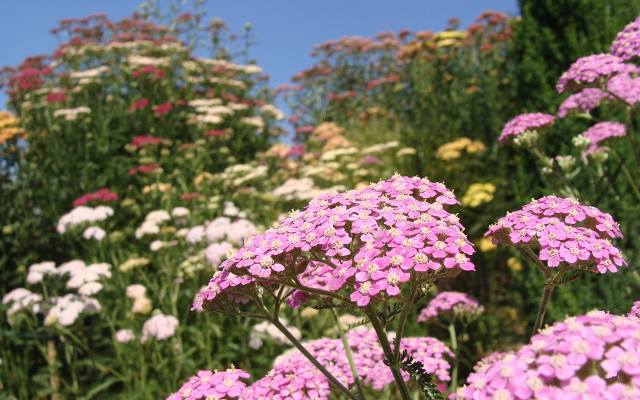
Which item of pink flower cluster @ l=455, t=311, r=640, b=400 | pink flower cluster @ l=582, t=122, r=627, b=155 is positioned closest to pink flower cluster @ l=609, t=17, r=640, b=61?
pink flower cluster @ l=582, t=122, r=627, b=155

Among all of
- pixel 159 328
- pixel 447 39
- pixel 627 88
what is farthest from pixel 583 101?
pixel 447 39

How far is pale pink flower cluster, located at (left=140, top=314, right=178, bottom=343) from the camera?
3.86 meters

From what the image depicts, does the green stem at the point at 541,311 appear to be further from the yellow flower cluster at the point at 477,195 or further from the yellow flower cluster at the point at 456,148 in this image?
the yellow flower cluster at the point at 456,148

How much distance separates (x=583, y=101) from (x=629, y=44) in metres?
0.75

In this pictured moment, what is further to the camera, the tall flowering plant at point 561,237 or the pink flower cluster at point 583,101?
the pink flower cluster at point 583,101

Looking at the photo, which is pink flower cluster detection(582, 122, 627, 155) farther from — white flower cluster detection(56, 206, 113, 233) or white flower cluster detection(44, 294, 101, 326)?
white flower cluster detection(56, 206, 113, 233)

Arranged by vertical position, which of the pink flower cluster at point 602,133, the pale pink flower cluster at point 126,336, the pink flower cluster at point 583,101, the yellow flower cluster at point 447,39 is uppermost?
the yellow flower cluster at point 447,39

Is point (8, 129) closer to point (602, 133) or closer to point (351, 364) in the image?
point (602, 133)

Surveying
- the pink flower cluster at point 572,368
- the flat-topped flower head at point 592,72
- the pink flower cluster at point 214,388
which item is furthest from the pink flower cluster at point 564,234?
the flat-topped flower head at point 592,72

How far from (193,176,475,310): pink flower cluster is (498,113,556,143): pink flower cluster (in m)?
1.68

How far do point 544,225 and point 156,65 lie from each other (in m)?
7.60

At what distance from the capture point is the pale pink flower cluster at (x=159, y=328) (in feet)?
12.7

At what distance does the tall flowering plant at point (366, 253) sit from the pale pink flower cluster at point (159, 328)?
7.67 feet

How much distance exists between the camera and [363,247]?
1460 millimetres
